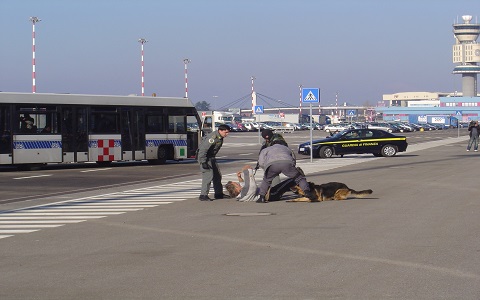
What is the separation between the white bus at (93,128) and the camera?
31.4 meters

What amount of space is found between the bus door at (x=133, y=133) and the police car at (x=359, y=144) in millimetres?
9316

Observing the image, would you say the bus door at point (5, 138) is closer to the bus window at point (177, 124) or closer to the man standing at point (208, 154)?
the bus window at point (177, 124)

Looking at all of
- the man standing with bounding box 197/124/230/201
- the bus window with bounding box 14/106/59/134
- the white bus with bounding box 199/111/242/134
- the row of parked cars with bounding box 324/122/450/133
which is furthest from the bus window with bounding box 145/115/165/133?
the row of parked cars with bounding box 324/122/450/133

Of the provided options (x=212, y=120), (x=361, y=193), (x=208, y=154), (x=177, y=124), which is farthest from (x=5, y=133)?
(x=212, y=120)

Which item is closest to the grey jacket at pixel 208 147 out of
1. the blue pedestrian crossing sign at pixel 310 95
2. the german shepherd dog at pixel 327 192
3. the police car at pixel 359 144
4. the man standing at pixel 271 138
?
the man standing at pixel 271 138

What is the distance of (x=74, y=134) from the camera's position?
Result: 32.8 meters

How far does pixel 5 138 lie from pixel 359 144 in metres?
17.0

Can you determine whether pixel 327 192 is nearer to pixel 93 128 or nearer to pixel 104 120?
pixel 93 128

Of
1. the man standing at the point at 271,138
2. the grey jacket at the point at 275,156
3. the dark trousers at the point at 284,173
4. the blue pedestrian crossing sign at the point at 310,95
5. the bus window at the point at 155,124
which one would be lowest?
the dark trousers at the point at 284,173

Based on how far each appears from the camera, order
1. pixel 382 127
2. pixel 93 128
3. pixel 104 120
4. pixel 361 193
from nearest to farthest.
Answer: pixel 361 193
pixel 93 128
pixel 104 120
pixel 382 127

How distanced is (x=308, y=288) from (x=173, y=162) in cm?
3060

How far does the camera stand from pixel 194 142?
121ft

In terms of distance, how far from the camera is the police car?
1618 inches

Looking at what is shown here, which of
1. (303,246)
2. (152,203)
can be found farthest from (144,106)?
(303,246)
